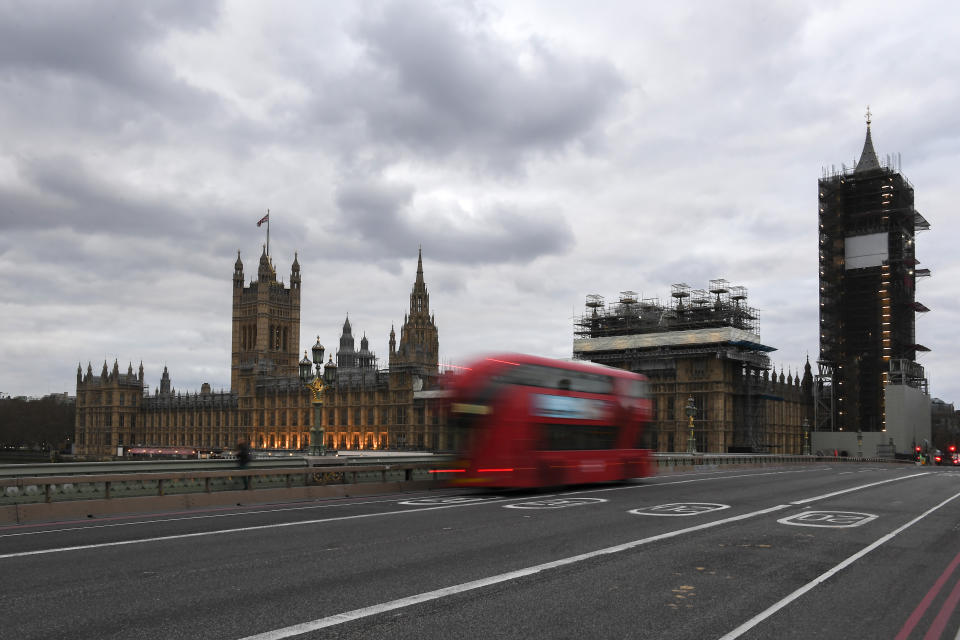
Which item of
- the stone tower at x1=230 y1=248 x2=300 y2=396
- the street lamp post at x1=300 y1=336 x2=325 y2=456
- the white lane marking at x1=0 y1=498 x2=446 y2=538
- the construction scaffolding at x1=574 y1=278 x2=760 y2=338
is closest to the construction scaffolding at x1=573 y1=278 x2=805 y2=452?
the construction scaffolding at x1=574 y1=278 x2=760 y2=338

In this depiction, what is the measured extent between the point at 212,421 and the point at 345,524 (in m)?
140

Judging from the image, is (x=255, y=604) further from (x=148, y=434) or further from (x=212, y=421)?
(x=148, y=434)

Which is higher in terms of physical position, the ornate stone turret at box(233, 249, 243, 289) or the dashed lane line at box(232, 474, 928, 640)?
the ornate stone turret at box(233, 249, 243, 289)

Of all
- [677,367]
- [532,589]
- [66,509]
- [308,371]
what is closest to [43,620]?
[532,589]

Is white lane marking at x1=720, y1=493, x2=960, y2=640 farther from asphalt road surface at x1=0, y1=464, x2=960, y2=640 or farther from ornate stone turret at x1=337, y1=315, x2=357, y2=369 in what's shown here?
ornate stone turret at x1=337, y1=315, x2=357, y2=369

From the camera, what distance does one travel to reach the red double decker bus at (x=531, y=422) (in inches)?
933

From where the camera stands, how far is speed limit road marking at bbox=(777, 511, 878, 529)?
17.4 metres

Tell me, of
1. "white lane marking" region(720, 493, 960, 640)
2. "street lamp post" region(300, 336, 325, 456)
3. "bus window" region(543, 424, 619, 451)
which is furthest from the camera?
"street lamp post" region(300, 336, 325, 456)

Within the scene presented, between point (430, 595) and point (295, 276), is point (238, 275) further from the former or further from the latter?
point (430, 595)

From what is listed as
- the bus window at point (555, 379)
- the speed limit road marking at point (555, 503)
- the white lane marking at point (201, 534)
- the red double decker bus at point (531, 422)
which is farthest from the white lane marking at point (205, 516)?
the bus window at point (555, 379)

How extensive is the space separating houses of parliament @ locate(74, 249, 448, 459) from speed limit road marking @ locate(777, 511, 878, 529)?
267 ft

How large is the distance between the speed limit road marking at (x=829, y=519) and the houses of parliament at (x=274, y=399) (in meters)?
81.4

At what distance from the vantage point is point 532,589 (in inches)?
390

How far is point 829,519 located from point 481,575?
11.5 m
